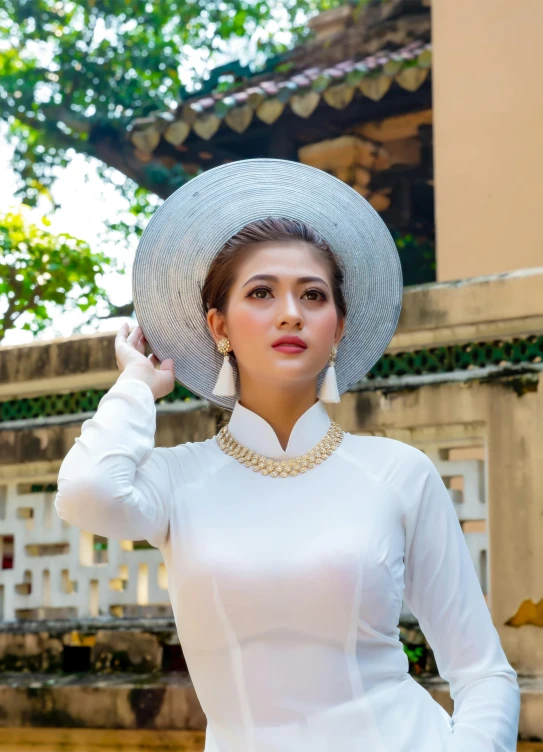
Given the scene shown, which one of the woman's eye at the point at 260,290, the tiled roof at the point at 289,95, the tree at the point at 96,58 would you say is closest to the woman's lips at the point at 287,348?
the woman's eye at the point at 260,290

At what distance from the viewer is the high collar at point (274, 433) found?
227 centimetres

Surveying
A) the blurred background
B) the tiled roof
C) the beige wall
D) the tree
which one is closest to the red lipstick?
the blurred background

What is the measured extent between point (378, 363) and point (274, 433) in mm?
1398

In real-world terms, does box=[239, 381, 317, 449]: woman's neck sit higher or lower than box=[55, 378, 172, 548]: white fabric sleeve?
higher

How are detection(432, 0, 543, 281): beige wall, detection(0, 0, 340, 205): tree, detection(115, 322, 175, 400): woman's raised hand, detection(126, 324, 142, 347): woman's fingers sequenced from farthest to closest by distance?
detection(0, 0, 340, 205): tree
detection(432, 0, 543, 281): beige wall
detection(126, 324, 142, 347): woman's fingers
detection(115, 322, 175, 400): woman's raised hand

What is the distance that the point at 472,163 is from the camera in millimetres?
5738

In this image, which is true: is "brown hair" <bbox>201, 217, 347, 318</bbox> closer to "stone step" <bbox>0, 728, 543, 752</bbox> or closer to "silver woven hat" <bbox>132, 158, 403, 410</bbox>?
"silver woven hat" <bbox>132, 158, 403, 410</bbox>

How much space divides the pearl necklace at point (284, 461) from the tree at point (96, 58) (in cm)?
911

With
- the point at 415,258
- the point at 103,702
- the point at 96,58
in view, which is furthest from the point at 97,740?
the point at 96,58

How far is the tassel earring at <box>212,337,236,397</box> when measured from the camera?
7.74 feet

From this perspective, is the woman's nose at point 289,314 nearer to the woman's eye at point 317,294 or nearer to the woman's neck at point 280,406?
the woman's eye at point 317,294

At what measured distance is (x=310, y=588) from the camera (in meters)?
2.04

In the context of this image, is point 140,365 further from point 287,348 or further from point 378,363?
point 378,363

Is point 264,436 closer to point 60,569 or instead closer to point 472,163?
point 60,569
